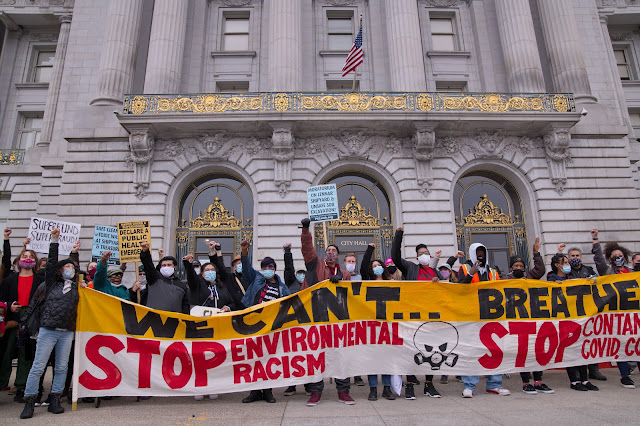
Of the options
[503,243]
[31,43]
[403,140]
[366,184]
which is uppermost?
[31,43]

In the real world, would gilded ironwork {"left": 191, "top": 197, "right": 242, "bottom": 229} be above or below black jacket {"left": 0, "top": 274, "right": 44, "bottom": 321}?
above

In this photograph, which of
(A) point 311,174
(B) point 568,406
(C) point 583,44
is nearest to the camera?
(B) point 568,406

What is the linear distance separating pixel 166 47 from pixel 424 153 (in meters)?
11.9

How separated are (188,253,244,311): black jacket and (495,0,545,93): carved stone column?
15821mm

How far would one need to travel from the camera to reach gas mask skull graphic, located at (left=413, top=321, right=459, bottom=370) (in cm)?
653

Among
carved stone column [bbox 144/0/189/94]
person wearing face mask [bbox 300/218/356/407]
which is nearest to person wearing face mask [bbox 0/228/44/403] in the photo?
person wearing face mask [bbox 300/218/356/407]

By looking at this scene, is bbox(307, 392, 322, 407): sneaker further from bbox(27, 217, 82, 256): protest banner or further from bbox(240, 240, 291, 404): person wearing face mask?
bbox(27, 217, 82, 256): protest banner

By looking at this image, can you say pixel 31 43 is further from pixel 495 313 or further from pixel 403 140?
pixel 495 313

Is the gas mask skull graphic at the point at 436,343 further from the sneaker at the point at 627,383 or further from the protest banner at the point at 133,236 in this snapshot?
the protest banner at the point at 133,236

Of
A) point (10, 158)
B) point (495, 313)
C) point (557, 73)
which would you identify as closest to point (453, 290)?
point (495, 313)

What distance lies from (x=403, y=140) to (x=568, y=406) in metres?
12.4

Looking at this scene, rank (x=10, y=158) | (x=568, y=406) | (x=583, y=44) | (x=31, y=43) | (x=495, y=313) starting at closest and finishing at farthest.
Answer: (x=568, y=406), (x=495, y=313), (x=583, y=44), (x=10, y=158), (x=31, y=43)

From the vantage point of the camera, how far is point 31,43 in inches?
1044

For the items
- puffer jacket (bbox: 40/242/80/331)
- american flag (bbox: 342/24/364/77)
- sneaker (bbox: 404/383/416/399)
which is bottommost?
sneaker (bbox: 404/383/416/399)
